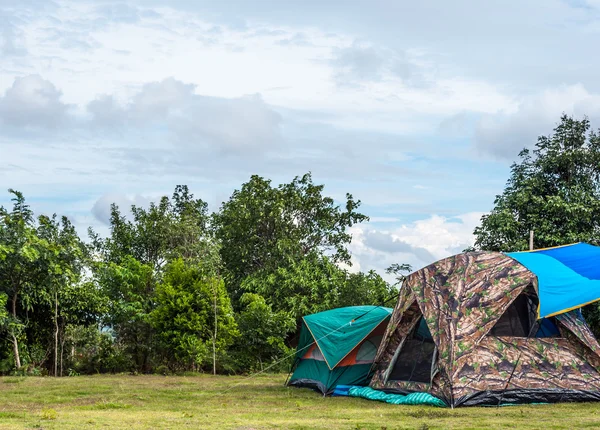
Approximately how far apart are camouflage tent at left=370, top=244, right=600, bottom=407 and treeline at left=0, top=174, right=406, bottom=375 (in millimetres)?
5299

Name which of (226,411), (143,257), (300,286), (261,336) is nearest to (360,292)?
(300,286)

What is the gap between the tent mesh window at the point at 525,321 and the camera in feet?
44.8

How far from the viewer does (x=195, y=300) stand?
21.7 metres

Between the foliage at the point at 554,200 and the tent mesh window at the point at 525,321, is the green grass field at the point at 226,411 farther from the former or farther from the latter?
the foliage at the point at 554,200

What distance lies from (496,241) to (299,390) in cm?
1155

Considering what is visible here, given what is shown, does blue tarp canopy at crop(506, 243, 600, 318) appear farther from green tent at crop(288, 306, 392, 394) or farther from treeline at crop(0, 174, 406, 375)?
treeline at crop(0, 174, 406, 375)

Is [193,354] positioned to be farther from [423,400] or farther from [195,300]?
[423,400]

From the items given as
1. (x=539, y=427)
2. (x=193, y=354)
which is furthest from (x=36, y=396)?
(x=539, y=427)

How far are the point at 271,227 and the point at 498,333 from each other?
16558mm

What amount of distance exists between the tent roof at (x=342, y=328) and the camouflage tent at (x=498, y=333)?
1.16 meters

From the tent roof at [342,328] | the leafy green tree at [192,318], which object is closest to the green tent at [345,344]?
the tent roof at [342,328]

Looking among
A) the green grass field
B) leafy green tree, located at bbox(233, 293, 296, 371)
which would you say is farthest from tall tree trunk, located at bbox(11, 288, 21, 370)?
leafy green tree, located at bbox(233, 293, 296, 371)

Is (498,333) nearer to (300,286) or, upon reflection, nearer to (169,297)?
(169,297)

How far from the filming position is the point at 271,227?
2928cm
